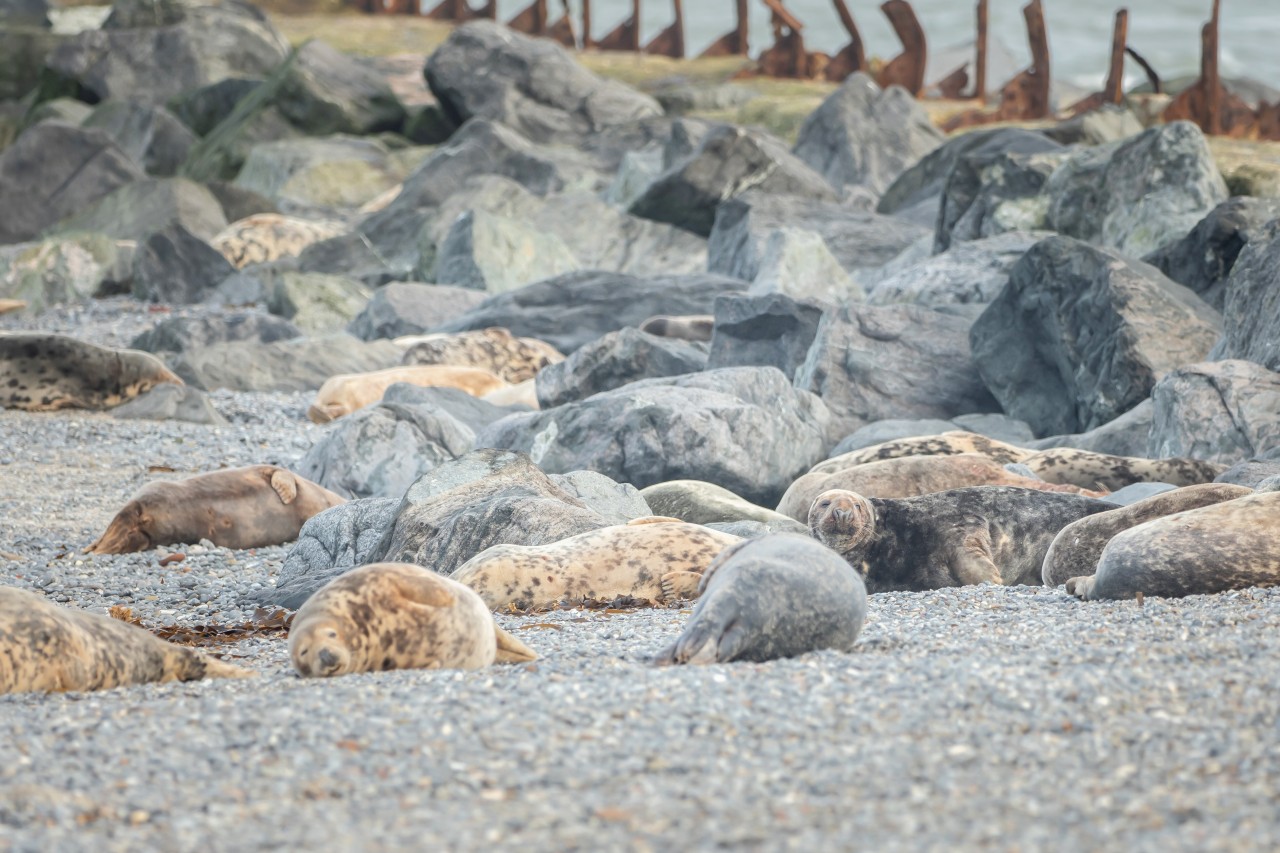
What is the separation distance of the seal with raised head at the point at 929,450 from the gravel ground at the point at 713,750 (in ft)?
12.1

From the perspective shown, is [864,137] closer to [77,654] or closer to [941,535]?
[941,535]

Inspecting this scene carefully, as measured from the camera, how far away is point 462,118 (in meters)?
30.4

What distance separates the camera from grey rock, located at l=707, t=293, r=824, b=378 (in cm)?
1185

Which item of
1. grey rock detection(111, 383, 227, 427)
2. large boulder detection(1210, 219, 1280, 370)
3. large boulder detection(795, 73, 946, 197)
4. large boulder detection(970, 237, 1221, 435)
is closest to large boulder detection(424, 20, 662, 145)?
large boulder detection(795, 73, 946, 197)

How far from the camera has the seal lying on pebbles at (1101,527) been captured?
5695mm

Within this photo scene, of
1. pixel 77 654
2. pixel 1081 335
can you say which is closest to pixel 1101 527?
pixel 77 654

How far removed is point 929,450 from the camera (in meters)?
8.48

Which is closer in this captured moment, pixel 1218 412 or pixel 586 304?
pixel 1218 412

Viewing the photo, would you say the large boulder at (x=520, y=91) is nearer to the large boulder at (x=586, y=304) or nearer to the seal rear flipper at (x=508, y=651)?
the large boulder at (x=586, y=304)

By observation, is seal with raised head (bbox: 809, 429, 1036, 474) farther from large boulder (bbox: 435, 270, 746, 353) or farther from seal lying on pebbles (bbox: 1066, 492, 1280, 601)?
large boulder (bbox: 435, 270, 746, 353)

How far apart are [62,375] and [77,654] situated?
822cm

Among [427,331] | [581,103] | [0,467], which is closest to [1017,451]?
[0,467]

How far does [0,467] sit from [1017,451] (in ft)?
21.4

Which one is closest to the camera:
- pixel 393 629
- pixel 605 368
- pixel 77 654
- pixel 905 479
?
pixel 77 654
